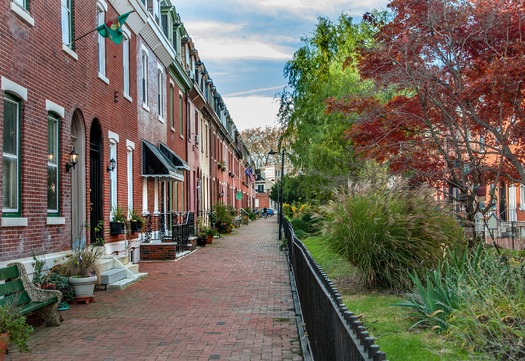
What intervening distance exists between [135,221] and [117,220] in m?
1.28

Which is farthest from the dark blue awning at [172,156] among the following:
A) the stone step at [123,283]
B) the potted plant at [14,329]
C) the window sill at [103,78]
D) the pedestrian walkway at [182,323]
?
the potted plant at [14,329]

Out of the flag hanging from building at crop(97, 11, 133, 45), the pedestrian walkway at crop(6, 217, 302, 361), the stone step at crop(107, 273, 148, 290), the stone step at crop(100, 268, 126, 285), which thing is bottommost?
the pedestrian walkway at crop(6, 217, 302, 361)

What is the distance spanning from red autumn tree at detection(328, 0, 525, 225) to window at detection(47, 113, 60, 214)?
556 cm

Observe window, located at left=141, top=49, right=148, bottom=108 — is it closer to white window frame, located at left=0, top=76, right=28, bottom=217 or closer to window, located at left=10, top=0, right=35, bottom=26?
window, located at left=10, top=0, right=35, bottom=26

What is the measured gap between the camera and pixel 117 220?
50.5 ft

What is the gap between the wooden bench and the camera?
7445mm

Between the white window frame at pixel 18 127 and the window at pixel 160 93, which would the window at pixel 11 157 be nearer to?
the white window frame at pixel 18 127

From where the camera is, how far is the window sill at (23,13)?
936 centimetres

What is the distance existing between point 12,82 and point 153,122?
431 inches

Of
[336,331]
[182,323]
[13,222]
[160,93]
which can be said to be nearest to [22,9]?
[13,222]

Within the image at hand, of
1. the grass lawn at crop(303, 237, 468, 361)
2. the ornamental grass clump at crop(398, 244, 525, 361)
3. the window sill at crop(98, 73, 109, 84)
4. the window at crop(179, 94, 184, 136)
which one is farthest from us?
the window at crop(179, 94, 184, 136)

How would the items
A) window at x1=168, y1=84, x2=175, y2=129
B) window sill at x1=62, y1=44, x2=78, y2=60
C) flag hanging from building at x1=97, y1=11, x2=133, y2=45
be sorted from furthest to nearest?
window at x1=168, y1=84, x2=175, y2=129 < flag hanging from building at x1=97, y1=11, x2=133, y2=45 < window sill at x1=62, y1=44, x2=78, y2=60

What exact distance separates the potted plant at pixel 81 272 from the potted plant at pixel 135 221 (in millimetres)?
5420

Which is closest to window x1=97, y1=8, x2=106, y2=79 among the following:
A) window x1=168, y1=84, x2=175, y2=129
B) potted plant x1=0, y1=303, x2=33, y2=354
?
window x1=168, y1=84, x2=175, y2=129
